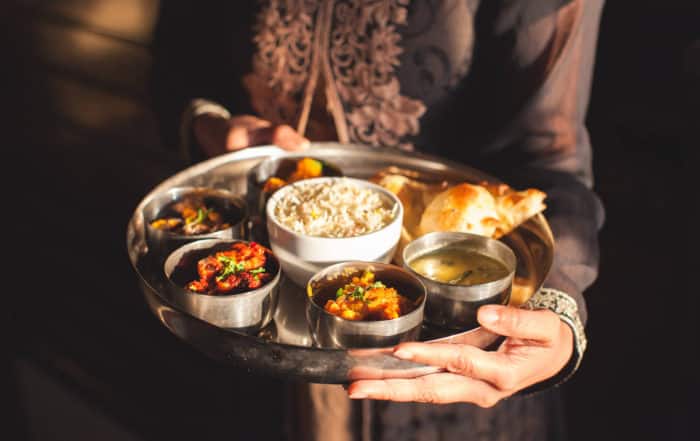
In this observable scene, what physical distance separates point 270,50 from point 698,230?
245 centimetres

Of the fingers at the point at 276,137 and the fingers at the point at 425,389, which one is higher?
the fingers at the point at 276,137

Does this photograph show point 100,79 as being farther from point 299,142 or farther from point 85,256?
point 299,142

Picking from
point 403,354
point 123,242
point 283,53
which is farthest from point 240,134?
point 123,242

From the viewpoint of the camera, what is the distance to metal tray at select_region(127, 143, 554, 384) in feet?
4.23

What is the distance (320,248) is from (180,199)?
517 mm

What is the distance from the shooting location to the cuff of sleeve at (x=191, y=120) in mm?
2332

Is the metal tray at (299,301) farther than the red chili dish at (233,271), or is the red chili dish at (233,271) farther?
the red chili dish at (233,271)

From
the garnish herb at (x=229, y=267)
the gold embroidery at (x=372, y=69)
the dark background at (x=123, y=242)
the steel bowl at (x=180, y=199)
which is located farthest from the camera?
the dark background at (x=123, y=242)

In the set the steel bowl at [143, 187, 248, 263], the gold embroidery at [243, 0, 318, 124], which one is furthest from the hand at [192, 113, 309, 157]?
the steel bowl at [143, 187, 248, 263]

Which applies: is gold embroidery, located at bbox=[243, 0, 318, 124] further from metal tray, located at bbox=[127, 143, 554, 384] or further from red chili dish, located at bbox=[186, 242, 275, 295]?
red chili dish, located at bbox=[186, 242, 275, 295]

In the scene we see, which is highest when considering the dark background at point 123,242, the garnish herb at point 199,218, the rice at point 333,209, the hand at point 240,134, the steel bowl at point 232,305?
the hand at point 240,134

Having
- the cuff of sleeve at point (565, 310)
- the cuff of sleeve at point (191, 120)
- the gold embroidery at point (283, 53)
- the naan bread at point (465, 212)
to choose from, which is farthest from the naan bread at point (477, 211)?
the cuff of sleeve at point (191, 120)

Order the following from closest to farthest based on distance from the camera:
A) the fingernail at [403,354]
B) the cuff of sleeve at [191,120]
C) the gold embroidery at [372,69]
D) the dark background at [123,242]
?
the fingernail at [403,354], the gold embroidery at [372,69], the cuff of sleeve at [191,120], the dark background at [123,242]

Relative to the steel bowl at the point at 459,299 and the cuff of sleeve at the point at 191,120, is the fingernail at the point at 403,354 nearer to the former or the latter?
the steel bowl at the point at 459,299
